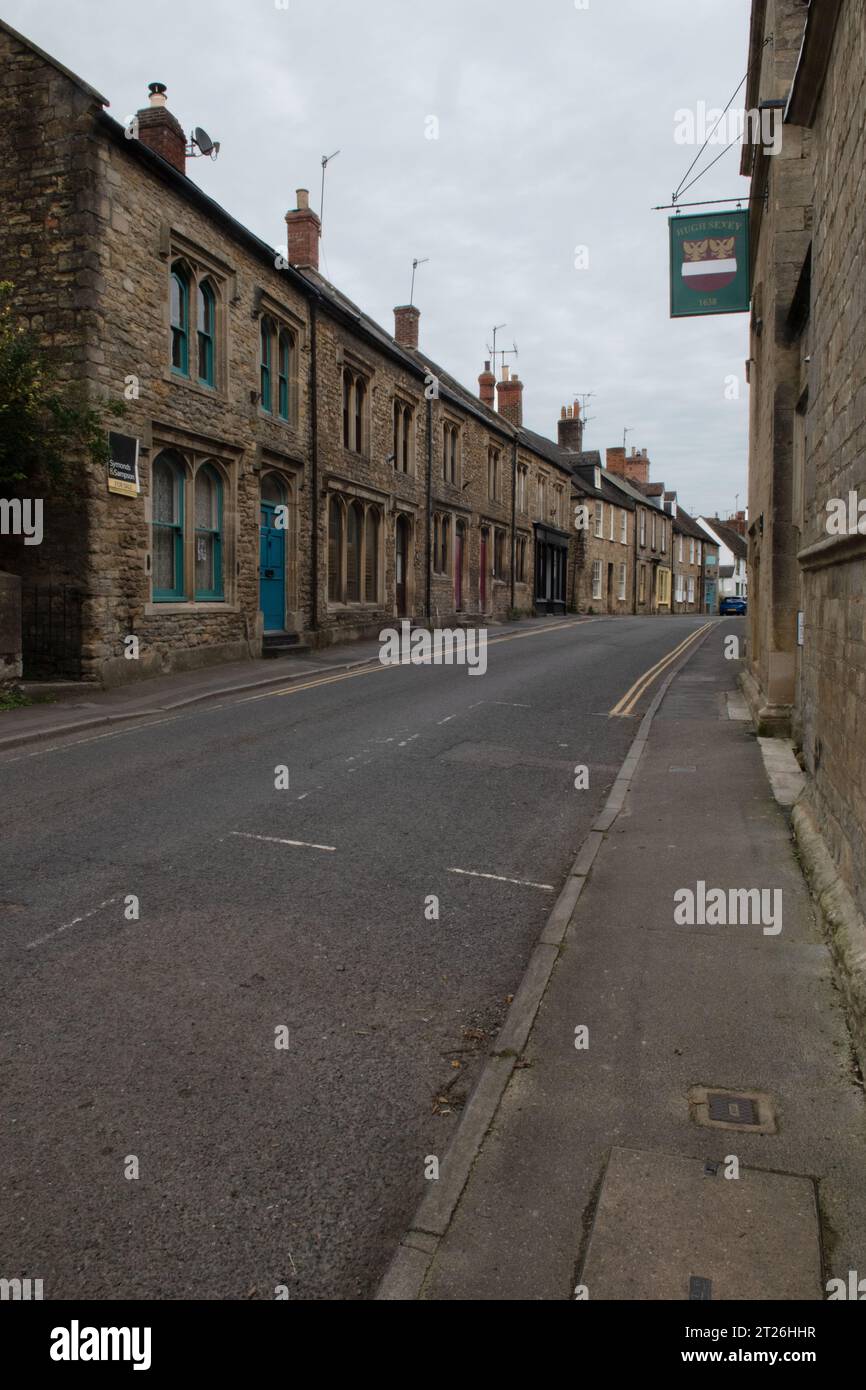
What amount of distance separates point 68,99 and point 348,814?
12.4 metres

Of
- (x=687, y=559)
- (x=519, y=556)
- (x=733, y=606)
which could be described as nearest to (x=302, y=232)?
(x=519, y=556)

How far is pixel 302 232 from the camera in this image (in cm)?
2384

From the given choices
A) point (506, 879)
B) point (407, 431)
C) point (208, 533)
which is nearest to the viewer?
point (506, 879)

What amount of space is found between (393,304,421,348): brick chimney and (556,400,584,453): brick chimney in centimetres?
2289

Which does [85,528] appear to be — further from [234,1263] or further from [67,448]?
[234,1263]

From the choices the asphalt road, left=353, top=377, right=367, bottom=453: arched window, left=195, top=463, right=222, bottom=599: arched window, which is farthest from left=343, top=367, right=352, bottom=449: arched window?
the asphalt road

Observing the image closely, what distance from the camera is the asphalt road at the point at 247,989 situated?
305 centimetres

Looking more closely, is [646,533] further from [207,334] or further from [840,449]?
Answer: [840,449]

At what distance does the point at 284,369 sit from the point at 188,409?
4.76 m

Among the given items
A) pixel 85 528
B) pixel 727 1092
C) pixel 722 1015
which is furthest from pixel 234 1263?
pixel 85 528

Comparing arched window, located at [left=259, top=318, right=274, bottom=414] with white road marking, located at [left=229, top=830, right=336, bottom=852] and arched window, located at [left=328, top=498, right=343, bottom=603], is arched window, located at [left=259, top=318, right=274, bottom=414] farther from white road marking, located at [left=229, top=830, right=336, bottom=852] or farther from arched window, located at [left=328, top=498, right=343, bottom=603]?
white road marking, located at [left=229, top=830, right=336, bottom=852]

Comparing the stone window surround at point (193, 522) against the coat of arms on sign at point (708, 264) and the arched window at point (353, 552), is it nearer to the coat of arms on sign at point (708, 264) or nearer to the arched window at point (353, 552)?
the arched window at point (353, 552)

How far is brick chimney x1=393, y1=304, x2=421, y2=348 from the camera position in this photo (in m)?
31.8

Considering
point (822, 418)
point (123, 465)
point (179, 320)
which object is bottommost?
point (822, 418)
